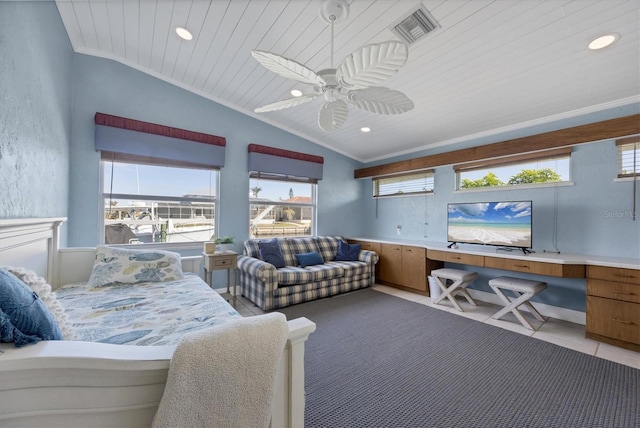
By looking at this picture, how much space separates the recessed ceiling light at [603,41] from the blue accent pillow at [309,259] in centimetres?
363

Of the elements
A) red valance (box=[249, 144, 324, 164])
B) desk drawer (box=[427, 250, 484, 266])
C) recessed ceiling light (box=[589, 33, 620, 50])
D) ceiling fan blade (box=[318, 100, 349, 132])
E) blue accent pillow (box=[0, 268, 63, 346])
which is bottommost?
desk drawer (box=[427, 250, 484, 266])

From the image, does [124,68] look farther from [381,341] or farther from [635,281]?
[635,281]

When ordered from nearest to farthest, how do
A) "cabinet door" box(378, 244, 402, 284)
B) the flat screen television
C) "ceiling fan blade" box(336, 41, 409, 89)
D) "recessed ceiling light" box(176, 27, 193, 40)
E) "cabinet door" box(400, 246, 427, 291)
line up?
1. "ceiling fan blade" box(336, 41, 409, 89)
2. "recessed ceiling light" box(176, 27, 193, 40)
3. the flat screen television
4. "cabinet door" box(400, 246, 427, 291)
5. "cabinet door" box(378, 244, 402, 284)

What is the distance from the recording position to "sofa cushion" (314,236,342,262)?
175 inches

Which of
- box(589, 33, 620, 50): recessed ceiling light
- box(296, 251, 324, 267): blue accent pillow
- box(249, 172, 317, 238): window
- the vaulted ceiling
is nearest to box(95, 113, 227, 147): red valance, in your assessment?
the vaulted ceiling

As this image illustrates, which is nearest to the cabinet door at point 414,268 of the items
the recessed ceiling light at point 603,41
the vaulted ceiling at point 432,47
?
the vaulted ceiling at point 432,47

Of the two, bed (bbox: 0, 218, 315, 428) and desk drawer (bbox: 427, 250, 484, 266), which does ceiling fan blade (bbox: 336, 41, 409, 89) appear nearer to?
bed (bbox: 0, 218, 315, 428)

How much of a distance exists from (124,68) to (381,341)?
14.2 feet

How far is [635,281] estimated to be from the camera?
225cm

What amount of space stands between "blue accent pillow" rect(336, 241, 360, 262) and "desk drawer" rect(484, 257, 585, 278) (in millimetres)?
1904

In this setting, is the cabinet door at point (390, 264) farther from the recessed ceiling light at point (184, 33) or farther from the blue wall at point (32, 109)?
the blue wall at point (32, 109)

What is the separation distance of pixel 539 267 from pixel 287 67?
125 inches

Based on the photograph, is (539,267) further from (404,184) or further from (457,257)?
(404,184)

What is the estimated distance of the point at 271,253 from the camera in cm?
375
